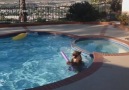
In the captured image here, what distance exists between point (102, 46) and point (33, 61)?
3.75m

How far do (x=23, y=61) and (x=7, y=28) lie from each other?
568 cm

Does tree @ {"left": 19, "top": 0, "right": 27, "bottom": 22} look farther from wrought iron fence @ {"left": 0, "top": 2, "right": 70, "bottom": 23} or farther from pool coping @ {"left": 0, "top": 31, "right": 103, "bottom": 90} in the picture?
pool coping @ {"left": 0, "top": 31, "right": 103, "bottom": 90}

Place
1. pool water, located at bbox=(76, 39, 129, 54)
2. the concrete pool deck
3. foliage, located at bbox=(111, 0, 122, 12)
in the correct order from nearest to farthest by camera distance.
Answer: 1. the concrete pool deck
2. pool water, located at bbox=(76, 39, 129, 54)
3. foliage, located at bbox=(111, 0, 122, 12)

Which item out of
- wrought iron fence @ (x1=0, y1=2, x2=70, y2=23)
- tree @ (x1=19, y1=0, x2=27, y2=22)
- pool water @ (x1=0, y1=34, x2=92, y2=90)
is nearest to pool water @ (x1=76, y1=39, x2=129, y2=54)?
pool water @ (x1=0, y1=34, x2=92, y2=90)

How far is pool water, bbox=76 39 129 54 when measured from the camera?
40.1 feet

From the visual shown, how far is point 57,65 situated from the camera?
422 inches

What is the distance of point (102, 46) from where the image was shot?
42.9 ft

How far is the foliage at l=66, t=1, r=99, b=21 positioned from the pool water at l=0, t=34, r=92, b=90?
3.92 metres

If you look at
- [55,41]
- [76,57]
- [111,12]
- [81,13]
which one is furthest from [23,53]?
[111,12]

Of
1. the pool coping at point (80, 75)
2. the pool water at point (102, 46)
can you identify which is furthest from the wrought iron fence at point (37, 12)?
the pool coping at point (80, 75)

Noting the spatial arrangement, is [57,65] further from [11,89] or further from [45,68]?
[11,89]

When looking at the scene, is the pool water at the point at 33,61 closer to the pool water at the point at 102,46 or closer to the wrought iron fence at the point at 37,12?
the pool water at the point at 102,46

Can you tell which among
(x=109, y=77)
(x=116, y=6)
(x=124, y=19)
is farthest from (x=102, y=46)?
(x=116, y=6)

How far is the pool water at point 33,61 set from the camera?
9.05 m
